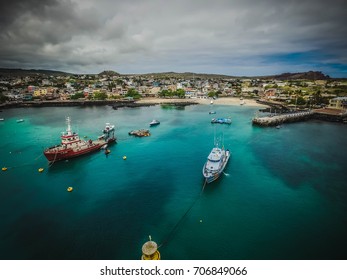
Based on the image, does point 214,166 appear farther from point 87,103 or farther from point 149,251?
point 87,103

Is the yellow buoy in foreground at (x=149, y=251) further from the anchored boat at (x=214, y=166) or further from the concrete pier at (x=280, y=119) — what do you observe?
the concrete pier at (x=280, y=119)

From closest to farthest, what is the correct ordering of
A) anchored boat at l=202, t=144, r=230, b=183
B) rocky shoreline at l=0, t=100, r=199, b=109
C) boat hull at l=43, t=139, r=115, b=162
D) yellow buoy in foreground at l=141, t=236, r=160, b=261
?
yellow buoy in foreground at l=141, t=236, r=160, b=261, anchored boat at l=202, t=144, r=230, b=183, boat hull at l=43, t=139, r=115, b=162, rocky shoreline at l=0, t=100, r=199, b=109

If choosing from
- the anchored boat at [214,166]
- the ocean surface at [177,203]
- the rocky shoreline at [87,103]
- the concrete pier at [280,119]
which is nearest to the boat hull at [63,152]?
the ocean surface at [177,203]

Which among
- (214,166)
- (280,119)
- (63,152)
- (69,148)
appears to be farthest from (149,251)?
(280,119)

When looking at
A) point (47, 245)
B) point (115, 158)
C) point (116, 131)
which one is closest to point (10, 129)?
point (116, 131)

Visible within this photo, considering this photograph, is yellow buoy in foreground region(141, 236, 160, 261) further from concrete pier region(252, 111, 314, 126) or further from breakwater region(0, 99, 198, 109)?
breakwater region(0, 99, 198, 109)

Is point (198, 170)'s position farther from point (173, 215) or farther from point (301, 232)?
point (301, 232)

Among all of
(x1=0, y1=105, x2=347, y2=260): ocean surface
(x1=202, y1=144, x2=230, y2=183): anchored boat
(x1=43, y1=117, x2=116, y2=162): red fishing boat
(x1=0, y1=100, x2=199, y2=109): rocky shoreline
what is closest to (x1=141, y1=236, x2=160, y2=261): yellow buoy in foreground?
(x1=0, y1=105, x2=347, y2=260): ocean surface
